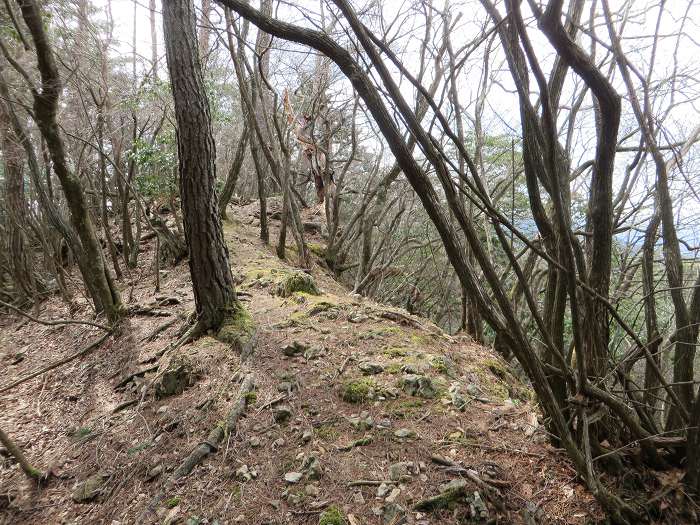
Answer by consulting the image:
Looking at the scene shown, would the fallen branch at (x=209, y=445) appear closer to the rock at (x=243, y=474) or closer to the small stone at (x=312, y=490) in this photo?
the rock at (x=243, y=474)

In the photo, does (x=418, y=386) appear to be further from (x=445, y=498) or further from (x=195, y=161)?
(x=195, y=161)

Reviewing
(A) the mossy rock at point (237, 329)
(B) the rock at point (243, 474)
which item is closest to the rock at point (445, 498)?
(B) the rock at point (243, 474)

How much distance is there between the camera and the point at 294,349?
356 centimetres

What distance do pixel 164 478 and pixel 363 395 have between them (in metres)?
1.34

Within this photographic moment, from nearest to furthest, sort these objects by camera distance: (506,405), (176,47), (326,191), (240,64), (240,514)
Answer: (240,514), (506,405), (176,47), (240,64), (326,191)

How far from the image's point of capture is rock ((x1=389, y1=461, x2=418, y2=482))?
7.25ft

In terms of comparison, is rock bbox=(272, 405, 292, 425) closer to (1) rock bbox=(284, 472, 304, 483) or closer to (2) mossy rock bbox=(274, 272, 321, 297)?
(1) rock bbox=(284, 472, 304, 483)

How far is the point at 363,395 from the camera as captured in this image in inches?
114

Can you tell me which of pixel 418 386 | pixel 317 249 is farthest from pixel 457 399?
pixel 317 249

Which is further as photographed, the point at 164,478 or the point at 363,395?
the point at 363,395

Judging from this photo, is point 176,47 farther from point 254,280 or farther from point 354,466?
point 354,466

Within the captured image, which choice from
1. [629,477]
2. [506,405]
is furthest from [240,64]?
[629,477]

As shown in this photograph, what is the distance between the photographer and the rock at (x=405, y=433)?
2494 mm

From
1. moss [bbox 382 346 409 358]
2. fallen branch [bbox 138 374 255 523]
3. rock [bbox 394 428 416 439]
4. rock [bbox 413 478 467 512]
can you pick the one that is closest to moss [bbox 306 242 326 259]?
moss [bbox 382 346 409 358]
